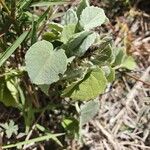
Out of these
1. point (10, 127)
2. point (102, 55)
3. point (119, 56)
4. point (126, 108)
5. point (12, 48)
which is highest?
point (12, 48)

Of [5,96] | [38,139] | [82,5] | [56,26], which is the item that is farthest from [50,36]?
[38,139]

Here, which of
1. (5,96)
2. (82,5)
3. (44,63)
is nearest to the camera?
(44,63)

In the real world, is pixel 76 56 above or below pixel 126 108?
above

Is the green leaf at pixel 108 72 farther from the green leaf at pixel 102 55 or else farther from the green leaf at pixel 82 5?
the green leaf at pixel 82 5

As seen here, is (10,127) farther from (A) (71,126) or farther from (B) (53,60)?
(B) (53,60)

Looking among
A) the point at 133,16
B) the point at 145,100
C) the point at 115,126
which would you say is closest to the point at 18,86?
the point at 115,126

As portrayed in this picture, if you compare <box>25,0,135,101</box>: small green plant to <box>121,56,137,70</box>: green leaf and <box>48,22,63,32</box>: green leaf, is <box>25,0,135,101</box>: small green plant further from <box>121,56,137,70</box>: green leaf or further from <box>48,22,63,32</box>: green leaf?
<box>121,56,137,70</box>: green leaf

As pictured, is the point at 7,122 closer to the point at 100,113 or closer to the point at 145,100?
the point at 100,113

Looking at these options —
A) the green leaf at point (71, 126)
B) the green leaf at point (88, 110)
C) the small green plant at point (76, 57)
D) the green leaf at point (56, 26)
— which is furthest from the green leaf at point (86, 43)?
the green leaf at point (71, 126)
